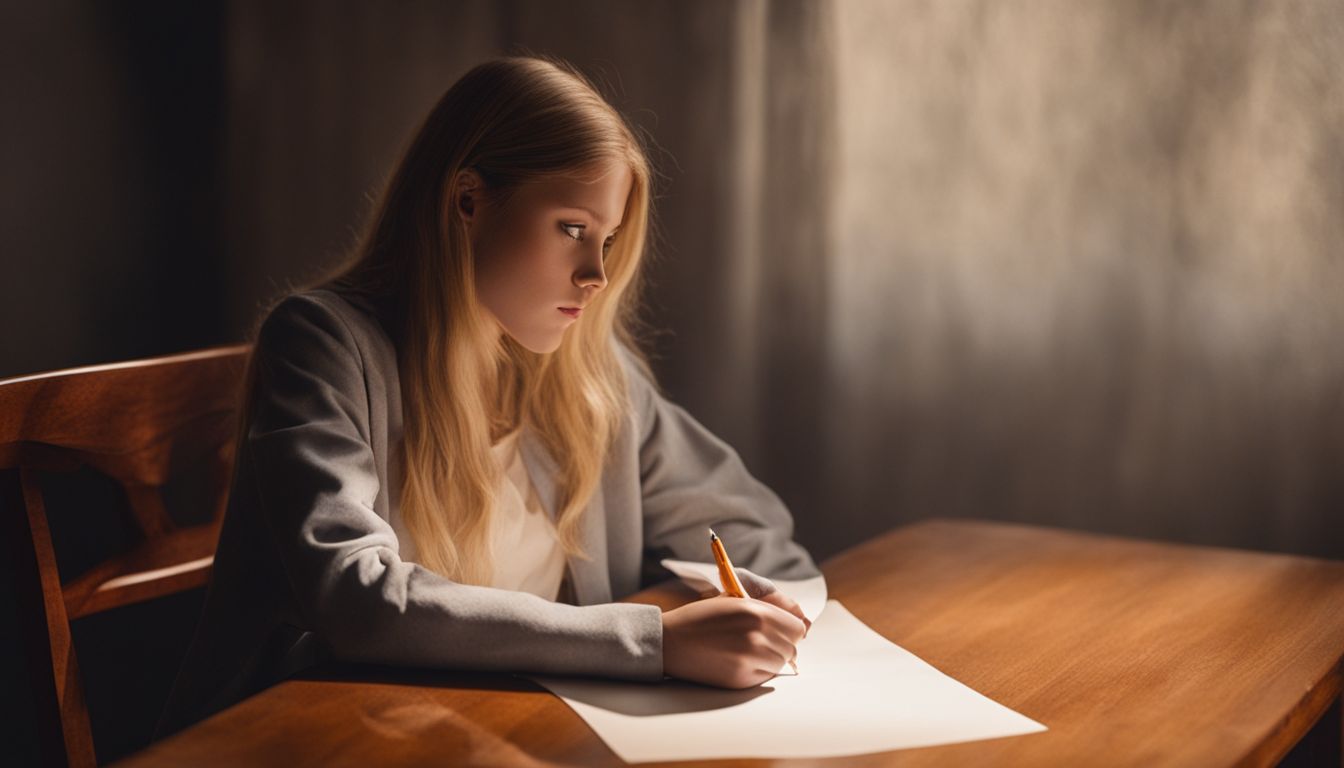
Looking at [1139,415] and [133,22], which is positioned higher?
[133,22]

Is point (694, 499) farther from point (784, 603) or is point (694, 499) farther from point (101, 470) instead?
point (101, 470)

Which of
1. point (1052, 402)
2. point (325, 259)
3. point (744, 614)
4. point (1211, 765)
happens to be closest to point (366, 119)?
point (325, 259)

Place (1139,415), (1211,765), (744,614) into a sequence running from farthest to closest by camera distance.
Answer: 1. (1139,415)
2. (744,614)
3. (1211,765)

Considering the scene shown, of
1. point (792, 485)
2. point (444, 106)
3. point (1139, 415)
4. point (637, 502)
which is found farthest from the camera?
point (792, 485)

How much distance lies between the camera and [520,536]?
4.31 ft

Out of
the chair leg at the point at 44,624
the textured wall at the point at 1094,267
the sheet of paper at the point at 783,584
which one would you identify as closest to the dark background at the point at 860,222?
the textured wall at the point at 1094,267

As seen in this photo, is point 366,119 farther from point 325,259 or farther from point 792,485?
point 792,485

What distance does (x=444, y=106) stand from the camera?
121 centimetres

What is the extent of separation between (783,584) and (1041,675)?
0.33m

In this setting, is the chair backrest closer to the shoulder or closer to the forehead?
the shoulder

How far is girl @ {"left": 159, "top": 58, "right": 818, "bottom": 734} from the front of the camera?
971 millimetres

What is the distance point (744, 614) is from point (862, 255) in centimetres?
110

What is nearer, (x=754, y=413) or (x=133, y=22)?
(x=133, y=22)

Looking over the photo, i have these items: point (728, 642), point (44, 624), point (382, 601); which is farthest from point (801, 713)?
point (44, 624)
